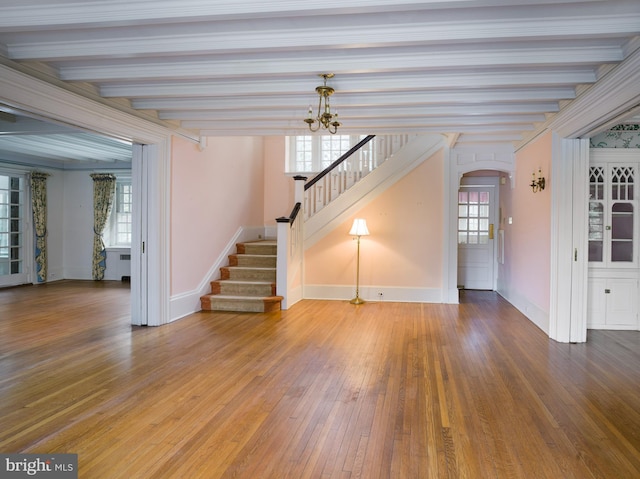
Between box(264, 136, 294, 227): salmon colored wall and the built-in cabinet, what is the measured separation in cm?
571

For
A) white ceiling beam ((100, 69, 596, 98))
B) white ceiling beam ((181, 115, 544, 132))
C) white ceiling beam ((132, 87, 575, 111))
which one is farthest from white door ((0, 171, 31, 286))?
white ceiling beam ((100, 69, 596, 98))

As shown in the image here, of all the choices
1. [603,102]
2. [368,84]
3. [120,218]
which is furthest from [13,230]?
[603,102]

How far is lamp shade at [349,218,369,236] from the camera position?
706 centimetres

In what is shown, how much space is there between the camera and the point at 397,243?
7449 millimetres

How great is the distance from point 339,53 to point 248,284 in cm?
411

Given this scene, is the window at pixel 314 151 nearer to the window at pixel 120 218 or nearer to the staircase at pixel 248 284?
the staircase at pixel 248 284

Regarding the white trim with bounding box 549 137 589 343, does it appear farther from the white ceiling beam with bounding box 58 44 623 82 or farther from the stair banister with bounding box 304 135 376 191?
the stair banister with bounding box 304 135 376 191

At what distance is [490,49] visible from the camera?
334 centimetres

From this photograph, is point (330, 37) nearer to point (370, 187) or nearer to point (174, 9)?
point (174, 9)

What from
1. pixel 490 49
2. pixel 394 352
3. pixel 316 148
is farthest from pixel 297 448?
pixel 316 148

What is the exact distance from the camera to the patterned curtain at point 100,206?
381 inches

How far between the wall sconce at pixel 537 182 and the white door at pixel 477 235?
2.77 m

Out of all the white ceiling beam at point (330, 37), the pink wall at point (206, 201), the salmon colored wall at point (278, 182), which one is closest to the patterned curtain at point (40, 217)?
the pink wall at point (206, 201)

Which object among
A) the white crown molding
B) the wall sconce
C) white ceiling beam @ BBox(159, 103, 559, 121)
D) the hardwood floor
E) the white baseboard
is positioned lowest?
the hardwood floor
